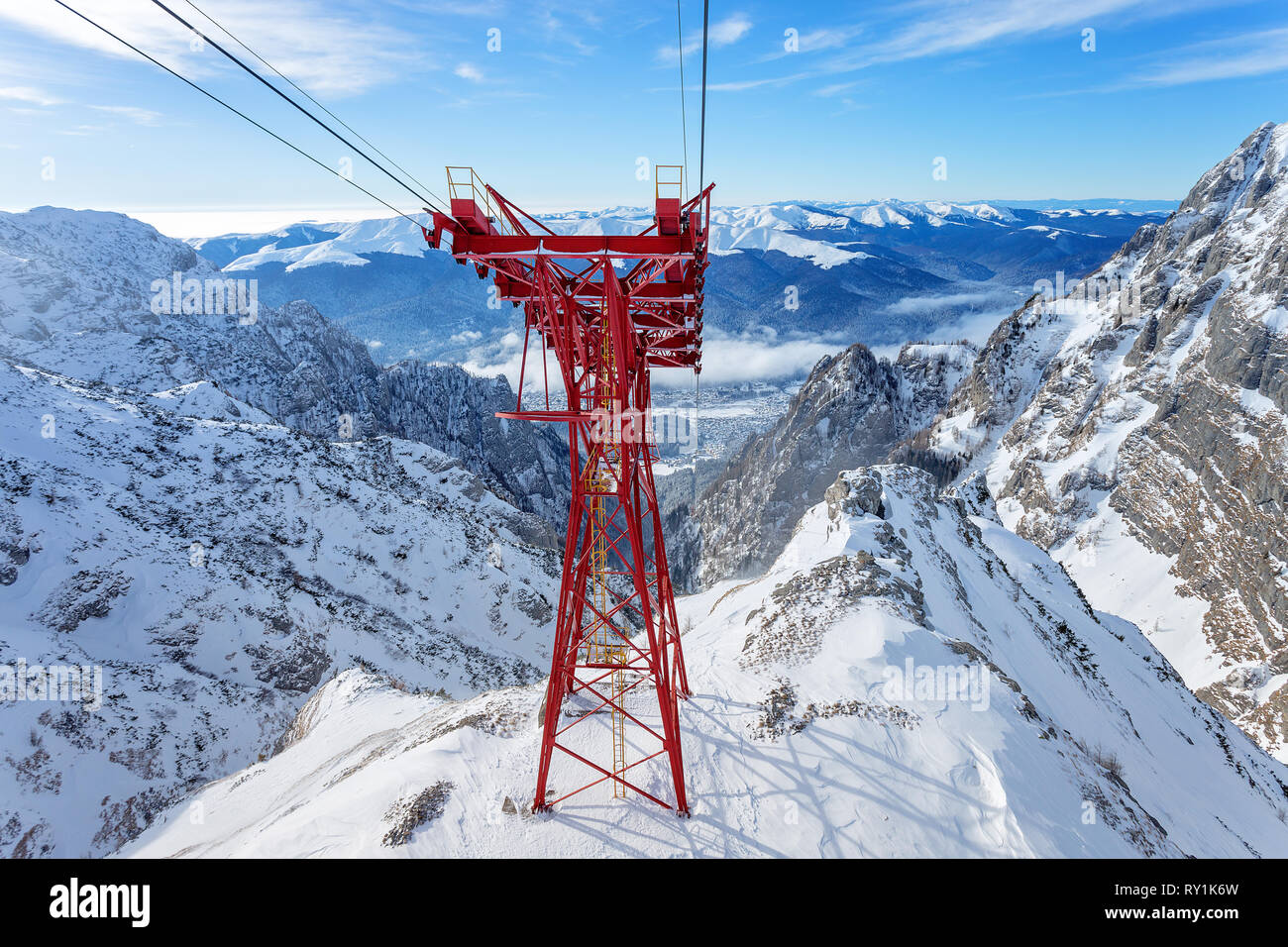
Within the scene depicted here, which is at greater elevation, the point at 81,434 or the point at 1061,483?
the point at 81,434

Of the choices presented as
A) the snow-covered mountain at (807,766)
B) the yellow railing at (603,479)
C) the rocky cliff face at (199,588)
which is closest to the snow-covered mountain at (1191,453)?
the snow-covered mountain at (807,766)

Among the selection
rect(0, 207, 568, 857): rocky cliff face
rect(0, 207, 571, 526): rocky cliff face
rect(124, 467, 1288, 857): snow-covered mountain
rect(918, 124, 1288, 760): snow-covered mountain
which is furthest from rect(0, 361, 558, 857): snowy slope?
rect(918, 124, 1288, 760): snow-covered mountain

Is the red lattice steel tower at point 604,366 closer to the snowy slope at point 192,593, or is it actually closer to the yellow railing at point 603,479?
the yellow railing at point 603,479

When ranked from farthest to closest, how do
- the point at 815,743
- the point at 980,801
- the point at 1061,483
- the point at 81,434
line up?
the point at 1061,483 < the point at 81,434 < the point at 815,743 < the point at 980,801

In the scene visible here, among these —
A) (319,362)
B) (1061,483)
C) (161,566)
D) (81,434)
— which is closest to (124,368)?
(319,362)
